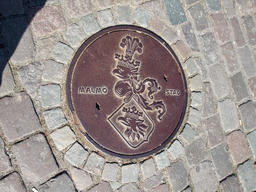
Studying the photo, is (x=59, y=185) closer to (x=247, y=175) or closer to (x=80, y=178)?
(x=80, y=178)

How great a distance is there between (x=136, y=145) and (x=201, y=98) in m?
0.92

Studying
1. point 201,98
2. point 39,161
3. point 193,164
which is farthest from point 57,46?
point 193,164

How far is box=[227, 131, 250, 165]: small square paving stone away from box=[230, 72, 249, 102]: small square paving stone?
16.9 inches

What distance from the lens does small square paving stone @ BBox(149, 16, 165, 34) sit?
2.55m

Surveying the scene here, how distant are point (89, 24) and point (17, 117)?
111 centimetres

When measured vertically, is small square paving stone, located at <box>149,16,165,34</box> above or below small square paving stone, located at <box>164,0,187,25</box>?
below

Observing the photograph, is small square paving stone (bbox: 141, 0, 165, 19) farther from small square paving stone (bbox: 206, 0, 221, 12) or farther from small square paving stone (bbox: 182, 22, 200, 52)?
small square paving stone (bbox: 206, 0, 221, 12)

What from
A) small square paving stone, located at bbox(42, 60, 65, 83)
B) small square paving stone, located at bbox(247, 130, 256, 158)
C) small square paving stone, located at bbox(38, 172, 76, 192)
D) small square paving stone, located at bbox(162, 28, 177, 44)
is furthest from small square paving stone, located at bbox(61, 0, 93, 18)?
small square paving stone, located at bbox(247, 130, 256, 158)

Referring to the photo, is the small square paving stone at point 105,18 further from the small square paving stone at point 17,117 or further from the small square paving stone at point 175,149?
the small square paving stone at point 175,149

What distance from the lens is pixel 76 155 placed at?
2199mm

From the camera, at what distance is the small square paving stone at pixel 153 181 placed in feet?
7.65

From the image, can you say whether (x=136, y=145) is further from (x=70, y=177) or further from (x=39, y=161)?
(x=39, y=161)

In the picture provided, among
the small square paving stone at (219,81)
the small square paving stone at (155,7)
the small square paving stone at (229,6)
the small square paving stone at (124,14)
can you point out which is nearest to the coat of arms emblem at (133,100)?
the small square paving stone at (124,14)

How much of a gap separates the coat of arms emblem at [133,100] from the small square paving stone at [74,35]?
390mm
